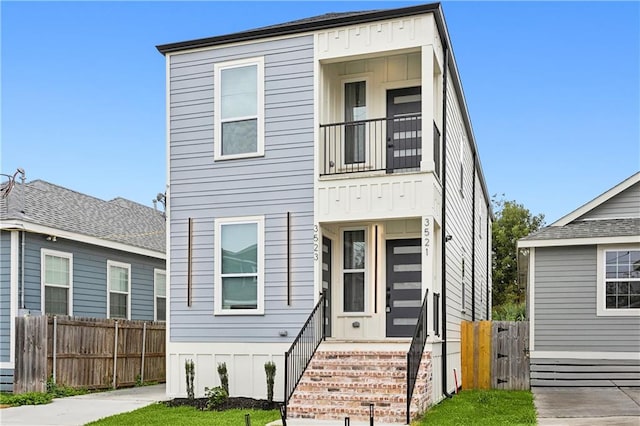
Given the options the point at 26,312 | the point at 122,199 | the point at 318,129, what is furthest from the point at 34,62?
the point at 318,129

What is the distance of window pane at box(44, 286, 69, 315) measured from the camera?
16156 mm

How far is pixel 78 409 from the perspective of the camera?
13.0 metres

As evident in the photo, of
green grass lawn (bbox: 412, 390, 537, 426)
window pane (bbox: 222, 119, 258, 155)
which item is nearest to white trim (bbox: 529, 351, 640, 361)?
green grass lawn (bbox: 412, 390, 537, 426)

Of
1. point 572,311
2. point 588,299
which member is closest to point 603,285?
point 588,299

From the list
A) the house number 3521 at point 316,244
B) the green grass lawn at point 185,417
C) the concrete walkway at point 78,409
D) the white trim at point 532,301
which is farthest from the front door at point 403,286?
the concrete walkway at point 78,409

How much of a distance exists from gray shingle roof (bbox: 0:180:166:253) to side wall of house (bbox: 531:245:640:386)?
34.5 feet

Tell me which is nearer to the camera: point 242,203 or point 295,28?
point 295,28

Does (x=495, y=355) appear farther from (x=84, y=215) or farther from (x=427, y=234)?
(x=84, y=215)

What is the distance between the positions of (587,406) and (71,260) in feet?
38.0

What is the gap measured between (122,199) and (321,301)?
45.3 ft

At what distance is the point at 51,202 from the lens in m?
18.4

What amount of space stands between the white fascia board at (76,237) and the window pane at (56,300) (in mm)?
1212

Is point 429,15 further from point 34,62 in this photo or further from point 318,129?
point 34,62

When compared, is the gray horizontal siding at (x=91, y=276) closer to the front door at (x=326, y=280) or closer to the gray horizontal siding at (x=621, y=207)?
the front door at (x=326, y=280)
